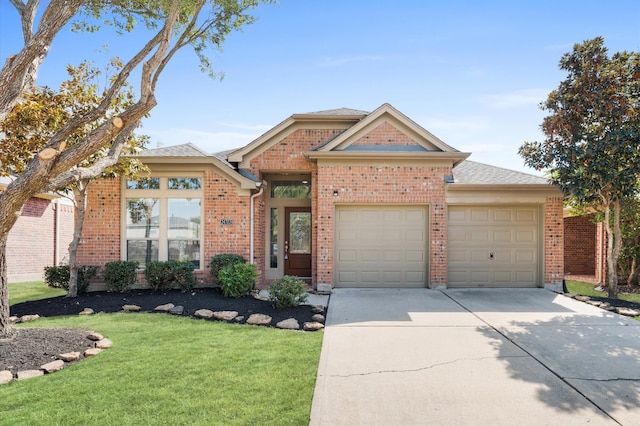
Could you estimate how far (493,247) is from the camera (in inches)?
420

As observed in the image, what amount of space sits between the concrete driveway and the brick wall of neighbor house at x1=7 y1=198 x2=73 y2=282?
41.6ft

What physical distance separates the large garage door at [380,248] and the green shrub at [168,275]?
4.07 meters

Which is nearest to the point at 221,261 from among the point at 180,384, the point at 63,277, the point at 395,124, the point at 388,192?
the point at 63,277

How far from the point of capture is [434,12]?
8375 millimetres

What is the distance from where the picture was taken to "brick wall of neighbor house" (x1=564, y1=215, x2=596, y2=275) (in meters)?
15.2

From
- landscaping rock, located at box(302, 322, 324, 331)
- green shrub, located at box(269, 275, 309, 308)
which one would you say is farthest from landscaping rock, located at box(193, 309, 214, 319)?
landscaping rock, located at box(302, 322, 324, 331)

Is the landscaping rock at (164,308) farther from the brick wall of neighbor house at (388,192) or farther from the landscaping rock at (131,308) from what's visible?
the brick wall of neighbor house at (388,192)

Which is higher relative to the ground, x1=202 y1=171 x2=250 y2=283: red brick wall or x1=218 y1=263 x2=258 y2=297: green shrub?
x1=202 y1=171 x2=250 y2=283: red brick wall

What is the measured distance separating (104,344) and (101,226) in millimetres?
5807

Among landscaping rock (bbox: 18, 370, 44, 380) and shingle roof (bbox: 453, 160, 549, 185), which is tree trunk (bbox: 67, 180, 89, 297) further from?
shingle roof (bbox: 453, 160, 549, 185)

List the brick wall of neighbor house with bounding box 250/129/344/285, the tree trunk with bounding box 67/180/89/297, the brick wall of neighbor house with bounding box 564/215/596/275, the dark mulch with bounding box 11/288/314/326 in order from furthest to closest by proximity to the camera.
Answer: the brick wall of neighbor house with bounding box 564/215/596/275
the brick wall of neighbor house with bounding box 250/129/344/285
the tree trunk with bounding box 67/180/89/297
the dark mulch with bounding box 11/288/314/326

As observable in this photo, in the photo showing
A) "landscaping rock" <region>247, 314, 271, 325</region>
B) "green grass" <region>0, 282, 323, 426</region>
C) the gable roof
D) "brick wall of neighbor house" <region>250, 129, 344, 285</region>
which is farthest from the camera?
"brick wall of neighbor house" <region>250, 129, 344, 285</region>

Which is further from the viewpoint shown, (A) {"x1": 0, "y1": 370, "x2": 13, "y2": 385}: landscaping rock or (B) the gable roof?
(B) the gable roof

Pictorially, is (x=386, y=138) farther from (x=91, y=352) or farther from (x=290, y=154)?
(x=91, y=352)
